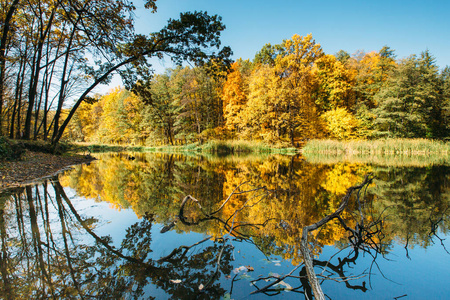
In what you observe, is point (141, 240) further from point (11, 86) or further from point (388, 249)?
point (11, 86)

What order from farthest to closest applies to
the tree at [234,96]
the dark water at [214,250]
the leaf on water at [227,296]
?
the tree at [234,96] → the dark water at [214,250] → the leaf on water at [227,296]

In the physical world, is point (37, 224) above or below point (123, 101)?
below

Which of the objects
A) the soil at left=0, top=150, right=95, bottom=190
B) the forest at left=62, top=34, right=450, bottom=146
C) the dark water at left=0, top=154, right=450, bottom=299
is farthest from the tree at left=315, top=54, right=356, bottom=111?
the soil at left=0, top=150, right=95, bottom=190

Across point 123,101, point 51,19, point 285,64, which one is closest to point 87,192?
point 51,19

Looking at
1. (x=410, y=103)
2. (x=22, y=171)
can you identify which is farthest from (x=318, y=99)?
(x=22, y=171)

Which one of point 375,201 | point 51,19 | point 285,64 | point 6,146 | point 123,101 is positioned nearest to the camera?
point 375,201

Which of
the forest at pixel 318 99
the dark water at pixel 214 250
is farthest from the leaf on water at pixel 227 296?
the forest at pixel 318 99

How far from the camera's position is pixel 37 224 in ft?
9.00

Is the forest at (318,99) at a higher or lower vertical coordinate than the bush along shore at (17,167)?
higher

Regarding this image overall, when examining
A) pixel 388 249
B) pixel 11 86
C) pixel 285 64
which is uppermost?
pixel 285 64

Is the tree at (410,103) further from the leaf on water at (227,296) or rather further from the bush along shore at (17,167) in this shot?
the bush along shore at (17,167)

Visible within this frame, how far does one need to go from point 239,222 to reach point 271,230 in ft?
1.52

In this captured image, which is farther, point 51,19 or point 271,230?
point 51,19

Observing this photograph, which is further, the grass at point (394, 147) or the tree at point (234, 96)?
the tree at point (234, 96)
